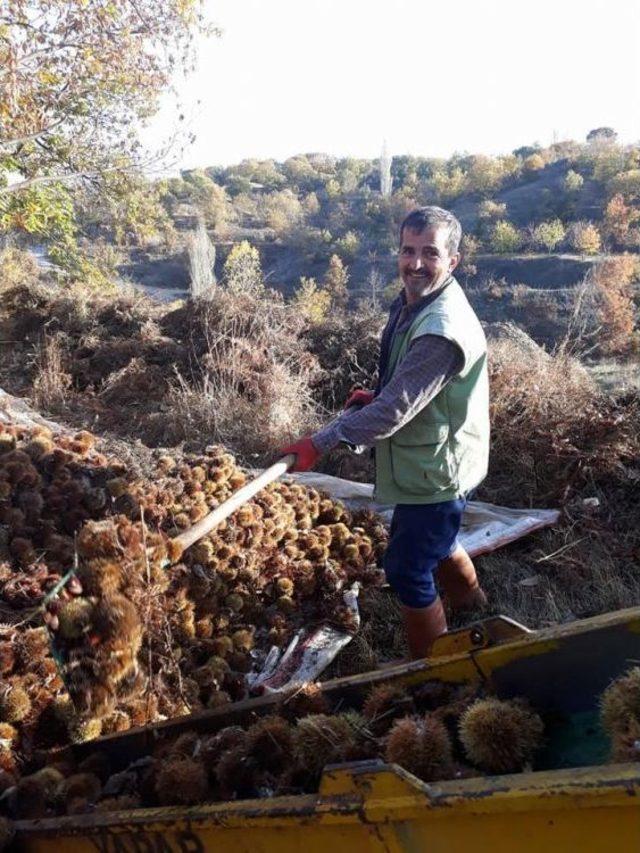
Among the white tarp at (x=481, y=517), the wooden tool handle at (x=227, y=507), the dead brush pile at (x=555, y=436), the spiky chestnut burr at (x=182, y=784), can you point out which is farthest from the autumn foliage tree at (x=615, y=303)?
the spiky chestnut burr at (x=182, y=784)

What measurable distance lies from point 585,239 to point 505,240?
5253mm

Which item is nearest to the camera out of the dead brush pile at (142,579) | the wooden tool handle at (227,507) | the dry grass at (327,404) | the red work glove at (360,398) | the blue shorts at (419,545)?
the dead brush pile at (142,579)

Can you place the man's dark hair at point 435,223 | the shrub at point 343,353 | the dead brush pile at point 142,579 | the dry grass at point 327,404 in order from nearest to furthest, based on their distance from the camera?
the dead brush pile at point 142,579 < the man's dark hair at point 435,223 < the dry grass at point 327,404 < the shrub at point 343,353

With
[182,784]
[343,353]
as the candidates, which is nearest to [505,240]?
[343,353]

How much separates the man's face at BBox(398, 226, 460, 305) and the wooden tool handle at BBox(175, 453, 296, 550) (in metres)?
1.00

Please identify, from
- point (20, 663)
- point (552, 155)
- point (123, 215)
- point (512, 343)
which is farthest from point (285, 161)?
point (20, 663)

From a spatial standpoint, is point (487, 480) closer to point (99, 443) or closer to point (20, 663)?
point (99, 443)

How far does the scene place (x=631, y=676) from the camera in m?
1.70

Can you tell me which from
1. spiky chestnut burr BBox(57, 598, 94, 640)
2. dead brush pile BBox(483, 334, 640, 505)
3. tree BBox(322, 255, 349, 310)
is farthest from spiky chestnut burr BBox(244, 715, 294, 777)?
tree BBox(322, 255, 349, 310)

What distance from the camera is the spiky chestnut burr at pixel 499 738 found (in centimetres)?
182

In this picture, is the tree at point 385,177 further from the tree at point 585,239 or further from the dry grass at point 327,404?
the dry grass at point 327,404

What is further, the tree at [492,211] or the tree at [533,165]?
the tree at [533,165]

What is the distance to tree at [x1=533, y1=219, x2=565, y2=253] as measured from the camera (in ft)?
133

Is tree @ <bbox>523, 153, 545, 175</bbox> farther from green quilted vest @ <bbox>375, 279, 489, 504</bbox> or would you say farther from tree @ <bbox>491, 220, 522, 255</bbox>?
green quilted vest @ <bbox>375, 279, 489, 504</bbox>
